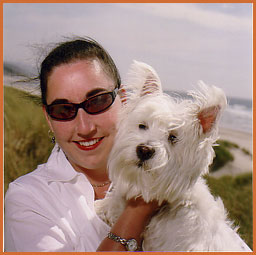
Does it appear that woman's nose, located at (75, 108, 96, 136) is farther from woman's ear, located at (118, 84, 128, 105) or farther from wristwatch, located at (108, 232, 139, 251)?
wristwatch, located at (108, 232, 139, 251)

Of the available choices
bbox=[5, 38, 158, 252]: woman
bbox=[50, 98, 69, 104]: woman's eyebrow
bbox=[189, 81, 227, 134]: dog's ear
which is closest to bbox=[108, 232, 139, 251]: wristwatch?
bbox=[5, 38, 158, 252]: woman

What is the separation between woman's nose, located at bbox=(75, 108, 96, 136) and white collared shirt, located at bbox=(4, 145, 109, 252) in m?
0.38

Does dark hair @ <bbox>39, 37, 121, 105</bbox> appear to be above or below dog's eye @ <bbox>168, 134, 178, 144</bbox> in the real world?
above

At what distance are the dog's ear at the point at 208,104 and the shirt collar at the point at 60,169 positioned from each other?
3.54ft

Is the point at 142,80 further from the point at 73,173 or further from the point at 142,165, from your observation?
the point at 73,173

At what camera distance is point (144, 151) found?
2285mm

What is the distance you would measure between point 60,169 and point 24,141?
2428 mm

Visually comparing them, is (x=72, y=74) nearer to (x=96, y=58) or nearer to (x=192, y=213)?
(x=96, y=58)

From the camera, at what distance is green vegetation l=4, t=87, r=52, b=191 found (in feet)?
14.8

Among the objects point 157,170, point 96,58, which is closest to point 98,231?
point 157,170

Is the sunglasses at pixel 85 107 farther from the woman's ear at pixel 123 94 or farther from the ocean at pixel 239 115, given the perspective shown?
the ocean at pixel 239 115

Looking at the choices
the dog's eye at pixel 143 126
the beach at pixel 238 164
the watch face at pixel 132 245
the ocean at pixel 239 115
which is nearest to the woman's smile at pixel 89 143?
the dog's eye at pixel 143 126

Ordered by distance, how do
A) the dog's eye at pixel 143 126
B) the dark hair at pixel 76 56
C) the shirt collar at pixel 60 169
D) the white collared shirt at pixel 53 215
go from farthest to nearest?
the shirt collar at pixel 60 169, the dark hair at pixel 76 56, the dog's eye at pixel 143 126, the white collared shirt at pixel 53 215

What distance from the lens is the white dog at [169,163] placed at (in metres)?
2.31
